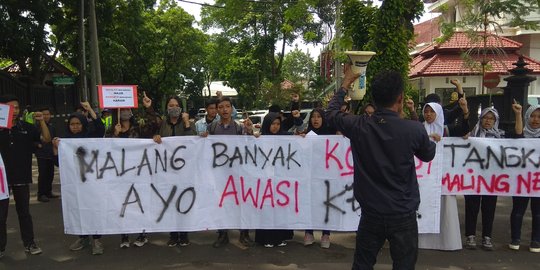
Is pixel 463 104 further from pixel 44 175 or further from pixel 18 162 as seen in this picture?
pixel 44 175

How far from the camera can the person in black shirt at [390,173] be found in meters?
2.79

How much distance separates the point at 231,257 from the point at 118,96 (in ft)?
7.39

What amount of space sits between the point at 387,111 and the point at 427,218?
246 cm

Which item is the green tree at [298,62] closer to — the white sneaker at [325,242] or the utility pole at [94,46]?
the utility pole at [94,46]

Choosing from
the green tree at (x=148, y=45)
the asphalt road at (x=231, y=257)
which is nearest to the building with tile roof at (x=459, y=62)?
the green tree at (x=148, y=45)

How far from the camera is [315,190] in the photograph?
5.05m

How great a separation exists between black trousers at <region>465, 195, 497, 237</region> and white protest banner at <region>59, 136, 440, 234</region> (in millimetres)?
476

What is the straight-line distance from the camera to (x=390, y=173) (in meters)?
2.82

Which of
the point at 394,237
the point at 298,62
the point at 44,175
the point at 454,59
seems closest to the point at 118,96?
the point at 44,175

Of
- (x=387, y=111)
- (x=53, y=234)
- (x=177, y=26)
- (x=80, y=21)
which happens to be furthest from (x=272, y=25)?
(x=387, y=111)

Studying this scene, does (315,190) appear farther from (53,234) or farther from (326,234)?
(53,234)

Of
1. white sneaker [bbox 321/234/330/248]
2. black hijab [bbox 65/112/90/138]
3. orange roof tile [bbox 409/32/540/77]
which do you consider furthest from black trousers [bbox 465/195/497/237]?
orange roof tile [bbox 409/32/540/77]

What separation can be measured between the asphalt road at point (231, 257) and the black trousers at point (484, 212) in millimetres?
230

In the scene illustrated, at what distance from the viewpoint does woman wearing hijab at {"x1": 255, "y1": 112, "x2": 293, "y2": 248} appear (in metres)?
5.17
